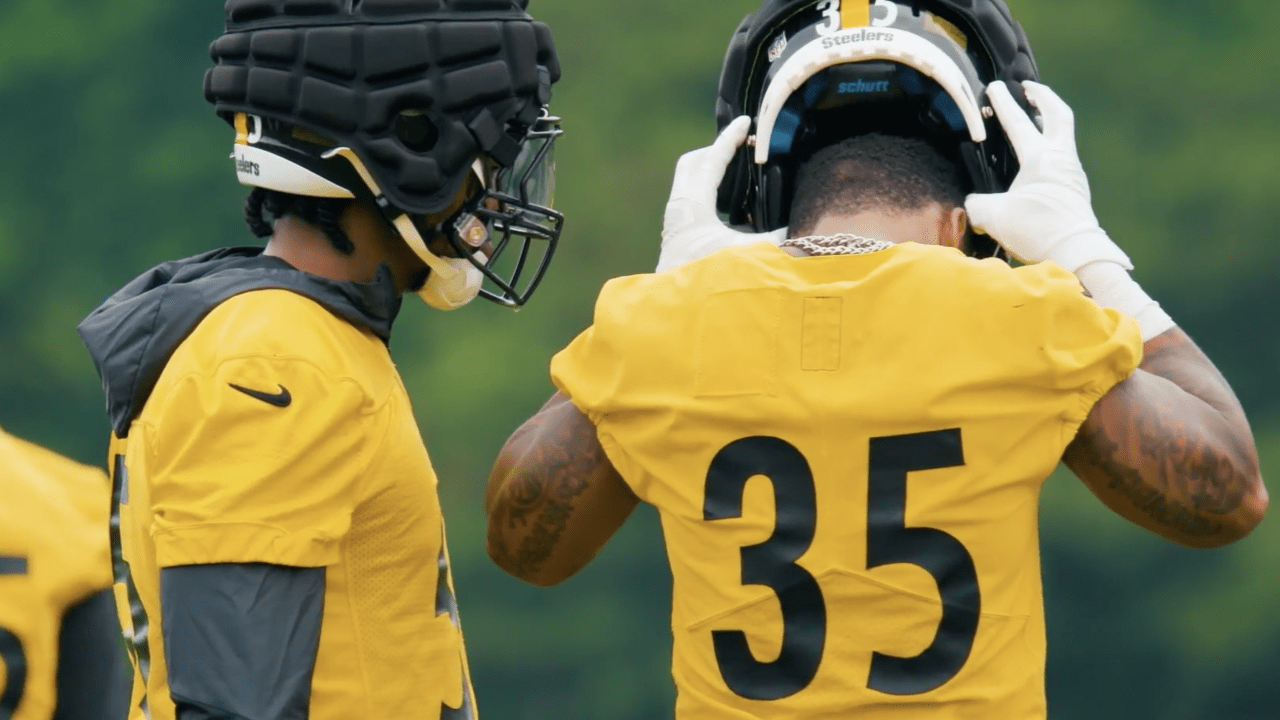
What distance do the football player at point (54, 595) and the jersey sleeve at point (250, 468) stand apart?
39 cm

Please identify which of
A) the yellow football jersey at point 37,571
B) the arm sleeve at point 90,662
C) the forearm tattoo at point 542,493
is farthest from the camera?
the arm sleeve at point 90,662

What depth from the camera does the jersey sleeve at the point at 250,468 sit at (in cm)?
195

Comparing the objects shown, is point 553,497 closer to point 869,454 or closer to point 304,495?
point 304,495

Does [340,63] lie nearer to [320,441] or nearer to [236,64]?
[236,64]

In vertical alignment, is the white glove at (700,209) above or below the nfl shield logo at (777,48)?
below

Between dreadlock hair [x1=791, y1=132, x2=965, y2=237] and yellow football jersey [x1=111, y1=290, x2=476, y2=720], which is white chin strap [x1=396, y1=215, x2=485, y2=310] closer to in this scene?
yellow football jersey [x1=111, y1=290, x2=476, y2=720]

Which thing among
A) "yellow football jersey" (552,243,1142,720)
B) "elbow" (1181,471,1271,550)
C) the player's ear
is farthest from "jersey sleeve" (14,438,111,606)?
"elbow" (1181,471,1271,550)

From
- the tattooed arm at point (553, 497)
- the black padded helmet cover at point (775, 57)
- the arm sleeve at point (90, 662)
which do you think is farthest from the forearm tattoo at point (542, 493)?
the arm sleeve at point (90, 662)

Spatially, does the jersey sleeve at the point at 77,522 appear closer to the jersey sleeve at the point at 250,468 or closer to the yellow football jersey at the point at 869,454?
the jersey sleeve at the point at 250,468

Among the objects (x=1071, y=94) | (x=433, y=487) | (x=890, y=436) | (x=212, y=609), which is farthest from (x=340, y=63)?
(x=1071, y=94)

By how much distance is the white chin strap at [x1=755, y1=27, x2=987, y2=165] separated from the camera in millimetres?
2252

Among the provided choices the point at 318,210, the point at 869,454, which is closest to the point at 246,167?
the point at 318,210

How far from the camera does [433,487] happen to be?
2301mm

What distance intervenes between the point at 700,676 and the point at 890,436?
0.41 meters
